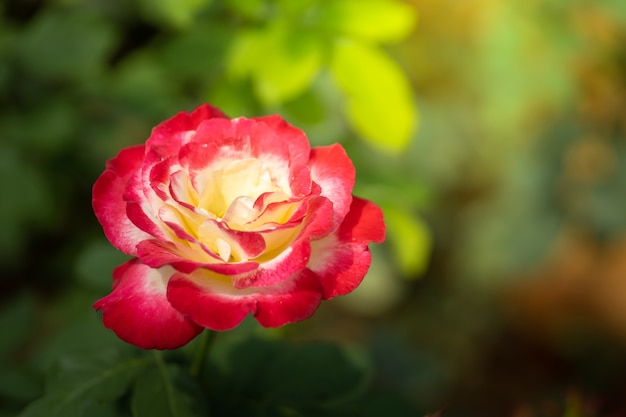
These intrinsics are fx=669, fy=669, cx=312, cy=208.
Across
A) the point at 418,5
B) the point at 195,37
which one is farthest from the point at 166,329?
the point at 418,5

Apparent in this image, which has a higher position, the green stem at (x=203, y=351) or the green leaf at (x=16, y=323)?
the green stem at (x=203, y=351)

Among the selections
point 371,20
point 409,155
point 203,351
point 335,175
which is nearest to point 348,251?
point 335,175

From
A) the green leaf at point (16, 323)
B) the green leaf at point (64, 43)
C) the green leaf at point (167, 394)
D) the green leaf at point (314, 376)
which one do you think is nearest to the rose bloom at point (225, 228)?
the green leaf at point (167, 394)

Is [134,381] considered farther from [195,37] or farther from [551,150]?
[551,150]

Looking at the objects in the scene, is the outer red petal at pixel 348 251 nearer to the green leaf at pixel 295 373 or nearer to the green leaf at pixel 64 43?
the green leaf at pixel 295 373

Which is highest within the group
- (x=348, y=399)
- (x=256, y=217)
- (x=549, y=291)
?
(x=256, y=217)

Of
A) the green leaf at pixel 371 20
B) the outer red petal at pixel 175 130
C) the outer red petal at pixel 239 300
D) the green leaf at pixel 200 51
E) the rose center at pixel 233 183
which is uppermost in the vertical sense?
the green leaf at pixel 371 20
